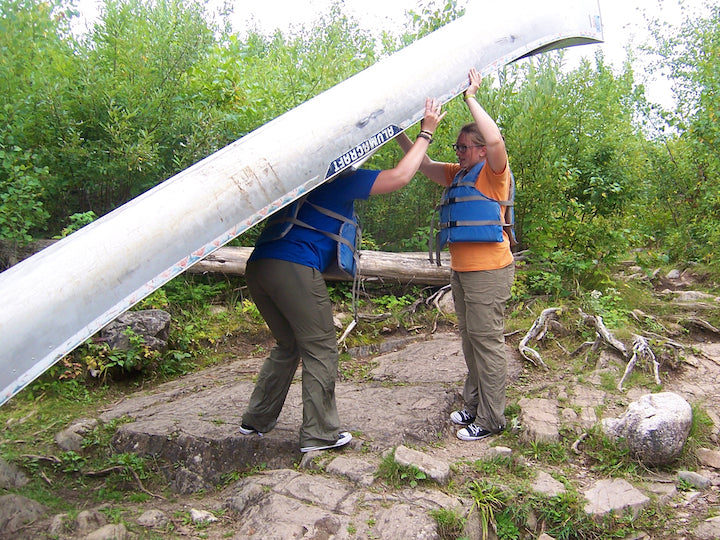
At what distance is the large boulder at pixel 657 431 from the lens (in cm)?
365

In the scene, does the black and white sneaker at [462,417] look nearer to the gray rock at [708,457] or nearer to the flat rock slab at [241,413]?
the flat rock slab at [241,413]

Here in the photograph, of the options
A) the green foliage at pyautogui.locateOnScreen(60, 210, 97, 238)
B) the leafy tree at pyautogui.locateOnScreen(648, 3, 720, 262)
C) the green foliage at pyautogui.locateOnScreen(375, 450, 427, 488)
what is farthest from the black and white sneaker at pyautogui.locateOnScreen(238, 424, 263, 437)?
the leafy tree at pyautogui.locateOnScreen(648, 3, 720, 262)

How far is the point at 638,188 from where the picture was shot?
757 centimetres

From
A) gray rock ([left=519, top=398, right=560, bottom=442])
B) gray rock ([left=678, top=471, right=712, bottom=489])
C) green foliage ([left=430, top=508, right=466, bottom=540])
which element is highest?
green foliage ([left=430, top=508, right=466, bottom=540])

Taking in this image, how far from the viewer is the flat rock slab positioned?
3.86m

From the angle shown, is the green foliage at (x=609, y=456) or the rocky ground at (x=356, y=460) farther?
the green foliage at (x=609, y=456)

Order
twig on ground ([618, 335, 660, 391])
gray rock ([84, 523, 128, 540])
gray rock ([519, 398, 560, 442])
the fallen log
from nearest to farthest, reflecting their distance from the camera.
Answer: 1. gray rock ([84, 523, 128, 540])
2. gray rock ([519, 398, 560, 442])
3. twig on ground ([618, 335, 660, 391])
4. the fallen log

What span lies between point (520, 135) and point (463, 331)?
3.81 m

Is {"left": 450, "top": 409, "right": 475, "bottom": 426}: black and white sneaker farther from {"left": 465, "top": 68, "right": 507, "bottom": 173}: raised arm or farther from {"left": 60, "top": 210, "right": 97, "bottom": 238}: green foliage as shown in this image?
{"left": 60, "top": 210, "right": 97, "bottom": 238}: green foliage

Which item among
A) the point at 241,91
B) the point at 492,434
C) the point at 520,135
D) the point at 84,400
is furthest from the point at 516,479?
the point at 241,91

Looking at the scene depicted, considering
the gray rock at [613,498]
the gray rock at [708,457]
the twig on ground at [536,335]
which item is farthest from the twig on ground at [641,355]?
the gray rock at [613,498]

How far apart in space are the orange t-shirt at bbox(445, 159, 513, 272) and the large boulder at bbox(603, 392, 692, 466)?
4.21 feet

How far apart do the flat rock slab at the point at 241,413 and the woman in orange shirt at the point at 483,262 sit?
1.48ft

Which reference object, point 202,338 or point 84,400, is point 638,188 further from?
point 84,400
